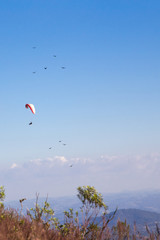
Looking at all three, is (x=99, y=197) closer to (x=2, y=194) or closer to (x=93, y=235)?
(x=93, y=235)

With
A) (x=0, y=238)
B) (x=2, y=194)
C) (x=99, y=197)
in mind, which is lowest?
(x=0, y=238)

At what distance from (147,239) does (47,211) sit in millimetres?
8525

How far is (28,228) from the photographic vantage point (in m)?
8.48

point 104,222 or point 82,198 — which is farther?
point 82,198

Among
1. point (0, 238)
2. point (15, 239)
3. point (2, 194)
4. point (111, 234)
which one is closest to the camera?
point (0, 238)

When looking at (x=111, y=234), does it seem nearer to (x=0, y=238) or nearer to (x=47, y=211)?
(x=0, y=238)

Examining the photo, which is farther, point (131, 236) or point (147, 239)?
point (131, 236)

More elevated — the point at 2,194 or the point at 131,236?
the point at 2,194

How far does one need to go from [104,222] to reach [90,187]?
6.03m

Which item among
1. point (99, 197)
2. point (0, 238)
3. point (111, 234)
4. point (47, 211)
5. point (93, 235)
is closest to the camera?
point (0, 238)

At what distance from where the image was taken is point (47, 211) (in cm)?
1452

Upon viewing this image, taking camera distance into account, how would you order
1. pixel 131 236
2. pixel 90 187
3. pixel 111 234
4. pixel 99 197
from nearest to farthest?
pixel 131 236 → pixel 111 234 → pixel 99 197 → pixel 90 187

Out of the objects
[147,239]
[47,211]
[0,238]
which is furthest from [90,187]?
[0,238]

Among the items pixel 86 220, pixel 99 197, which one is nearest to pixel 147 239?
pixel 86 220
